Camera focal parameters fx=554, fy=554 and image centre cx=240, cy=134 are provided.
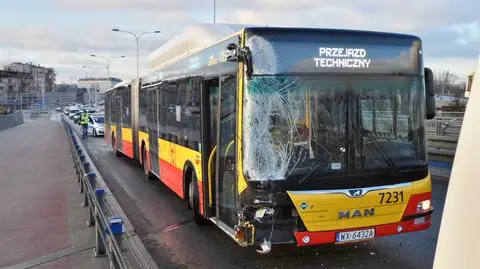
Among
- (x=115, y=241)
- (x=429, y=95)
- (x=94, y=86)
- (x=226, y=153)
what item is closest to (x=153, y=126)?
(x=226, y=153)

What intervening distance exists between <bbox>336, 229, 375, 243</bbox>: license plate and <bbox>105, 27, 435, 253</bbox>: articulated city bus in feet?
0.04

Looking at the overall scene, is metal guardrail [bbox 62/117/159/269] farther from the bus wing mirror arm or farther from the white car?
the white car

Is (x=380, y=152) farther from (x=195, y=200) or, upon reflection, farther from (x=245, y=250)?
(x=195, y=200)

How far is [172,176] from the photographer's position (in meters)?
10.7

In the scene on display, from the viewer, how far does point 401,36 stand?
6.70m

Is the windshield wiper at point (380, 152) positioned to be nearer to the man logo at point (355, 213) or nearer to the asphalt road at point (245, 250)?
the man logo at point (355, 213)

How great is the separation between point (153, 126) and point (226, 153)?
631 centimetres

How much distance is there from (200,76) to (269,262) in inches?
118

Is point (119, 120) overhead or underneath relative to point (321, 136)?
underneath

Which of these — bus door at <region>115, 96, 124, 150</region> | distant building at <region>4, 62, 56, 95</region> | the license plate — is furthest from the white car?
distant building at <region>4, 62, 56, 95</region>

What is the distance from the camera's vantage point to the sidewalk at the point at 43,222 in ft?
22.6

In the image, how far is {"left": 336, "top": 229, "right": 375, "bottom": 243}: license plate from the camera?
6.20 metres

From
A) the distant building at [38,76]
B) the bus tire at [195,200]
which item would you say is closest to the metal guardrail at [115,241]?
the bus tire at [195,200]

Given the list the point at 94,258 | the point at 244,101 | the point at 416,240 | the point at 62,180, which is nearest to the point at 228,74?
the point at 244,101
